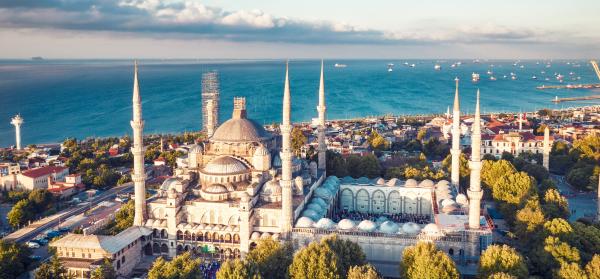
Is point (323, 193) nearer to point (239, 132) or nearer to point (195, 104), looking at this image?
point (239, 132)

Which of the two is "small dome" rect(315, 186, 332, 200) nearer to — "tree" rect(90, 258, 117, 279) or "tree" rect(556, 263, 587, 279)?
"tree" rect(90, 258, 117, 279)

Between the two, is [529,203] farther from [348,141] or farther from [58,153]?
[58,153]

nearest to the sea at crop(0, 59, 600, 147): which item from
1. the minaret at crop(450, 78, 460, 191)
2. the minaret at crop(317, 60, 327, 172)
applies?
the minaret at crop(317, 60, 327, 172)

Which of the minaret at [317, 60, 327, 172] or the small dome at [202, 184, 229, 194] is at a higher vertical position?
the minaret at [317, 60, 327, 172]

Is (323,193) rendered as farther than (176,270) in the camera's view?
Yes

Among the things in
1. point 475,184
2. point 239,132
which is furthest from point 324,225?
point 239,132

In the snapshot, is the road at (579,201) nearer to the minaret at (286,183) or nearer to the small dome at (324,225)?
the small dome at (324,225)

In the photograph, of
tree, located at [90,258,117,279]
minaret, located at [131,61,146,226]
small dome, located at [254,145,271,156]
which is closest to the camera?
tree, located at [90,258,117,279]

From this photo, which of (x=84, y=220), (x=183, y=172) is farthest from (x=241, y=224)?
(x=84, y=220)
